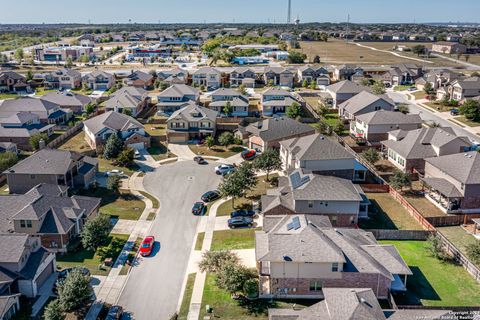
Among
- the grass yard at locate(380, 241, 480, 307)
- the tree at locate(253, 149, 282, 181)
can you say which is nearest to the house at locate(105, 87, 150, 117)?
the tree at locate(253, 149, 282, 181)

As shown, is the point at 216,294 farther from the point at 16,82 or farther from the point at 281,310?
the point at 16,82

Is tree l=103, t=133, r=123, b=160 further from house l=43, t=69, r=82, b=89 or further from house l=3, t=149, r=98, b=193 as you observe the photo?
house l=43, t=69, r=82, b=89

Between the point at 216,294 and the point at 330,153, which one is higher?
the point at 330,153

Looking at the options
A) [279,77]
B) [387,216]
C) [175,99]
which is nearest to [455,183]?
[387,216]

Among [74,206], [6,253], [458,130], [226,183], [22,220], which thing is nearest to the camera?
[6,253]

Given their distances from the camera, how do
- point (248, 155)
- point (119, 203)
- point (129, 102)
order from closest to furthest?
1. point (119, 203)
2. point (248, 155)
3. point (129, 102)

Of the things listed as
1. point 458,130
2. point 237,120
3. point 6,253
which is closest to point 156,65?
point 237,120

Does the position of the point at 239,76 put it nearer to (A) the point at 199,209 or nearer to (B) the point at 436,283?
(A) the point at 199,209
